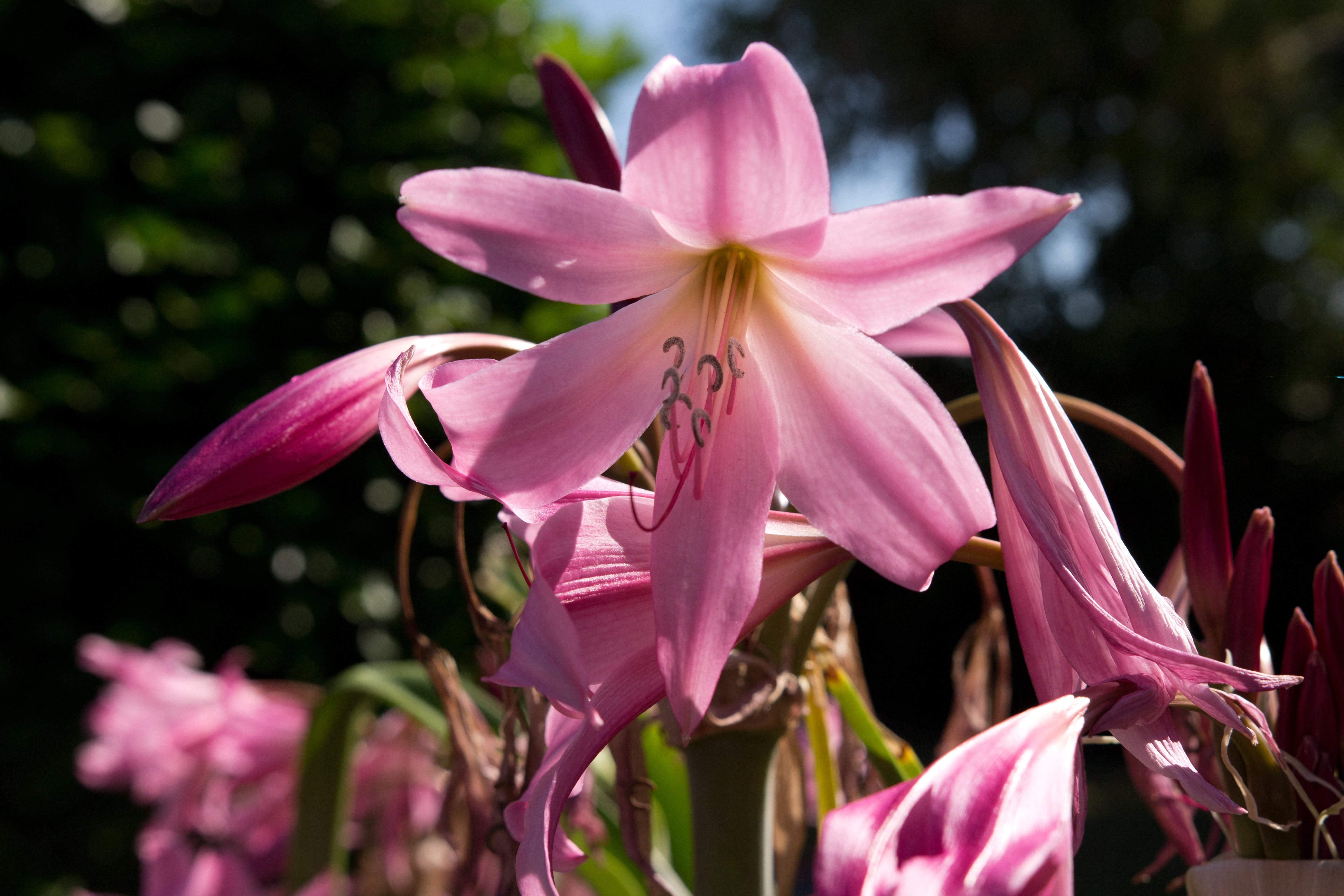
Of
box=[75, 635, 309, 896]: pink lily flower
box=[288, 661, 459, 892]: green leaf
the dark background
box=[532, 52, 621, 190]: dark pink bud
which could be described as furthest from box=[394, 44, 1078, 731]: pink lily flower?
the dark background

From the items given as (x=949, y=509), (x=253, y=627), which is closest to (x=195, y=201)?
(x=253, y=627)

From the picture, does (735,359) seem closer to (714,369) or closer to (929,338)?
(714,369)

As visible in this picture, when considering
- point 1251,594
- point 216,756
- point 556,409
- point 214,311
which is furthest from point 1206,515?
point 214,311

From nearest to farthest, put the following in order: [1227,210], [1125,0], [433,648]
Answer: [433,648]
[1227,210]
[1125,0]

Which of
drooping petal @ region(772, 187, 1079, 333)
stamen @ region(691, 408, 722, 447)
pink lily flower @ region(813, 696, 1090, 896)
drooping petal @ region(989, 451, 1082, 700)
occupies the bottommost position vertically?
pink lily flower @ region(813, 696, 1090, 896)

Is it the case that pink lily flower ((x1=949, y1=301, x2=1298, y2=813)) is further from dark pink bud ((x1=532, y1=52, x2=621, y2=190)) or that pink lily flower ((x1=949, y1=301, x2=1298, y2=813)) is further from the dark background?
the dark background

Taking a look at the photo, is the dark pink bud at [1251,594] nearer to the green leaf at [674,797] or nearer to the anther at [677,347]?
the anther at [677,347]

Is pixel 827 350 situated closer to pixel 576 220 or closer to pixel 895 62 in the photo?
pixel 576 220
